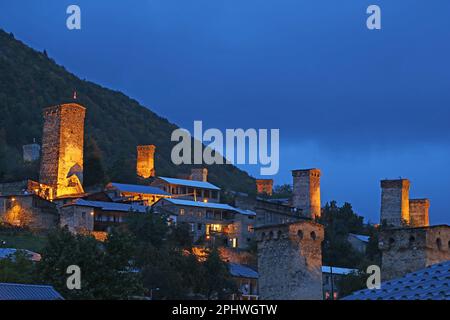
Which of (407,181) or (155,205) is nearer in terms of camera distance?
(155,205)

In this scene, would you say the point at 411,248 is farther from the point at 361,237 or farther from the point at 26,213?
the point at 361,237

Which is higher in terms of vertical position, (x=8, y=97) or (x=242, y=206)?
(x=8, y=97)

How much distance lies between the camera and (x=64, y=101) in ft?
522

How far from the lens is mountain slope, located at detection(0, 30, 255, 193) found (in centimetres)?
13000

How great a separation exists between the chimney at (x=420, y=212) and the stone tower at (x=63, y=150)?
128ft

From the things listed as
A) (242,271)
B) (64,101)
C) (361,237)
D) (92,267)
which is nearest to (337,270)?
(242,271)

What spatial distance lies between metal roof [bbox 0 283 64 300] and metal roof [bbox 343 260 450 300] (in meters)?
18.8

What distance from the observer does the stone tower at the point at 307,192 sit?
9975 cm

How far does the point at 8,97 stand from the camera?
144 metres

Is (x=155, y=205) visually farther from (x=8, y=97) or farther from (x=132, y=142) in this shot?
(x=132, y=142)

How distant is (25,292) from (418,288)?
2135 centimetres

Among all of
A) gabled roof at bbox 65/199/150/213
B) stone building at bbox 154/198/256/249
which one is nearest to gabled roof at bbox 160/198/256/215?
stone building at bbox 154/198/256/249

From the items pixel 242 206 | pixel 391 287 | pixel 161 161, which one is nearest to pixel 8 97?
pixel 161 161

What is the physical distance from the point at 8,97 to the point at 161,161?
84.9 ft
